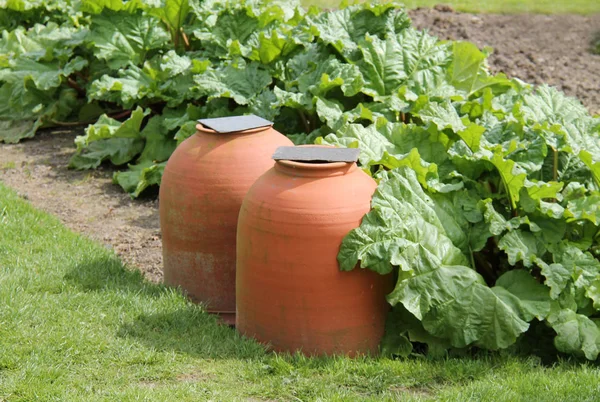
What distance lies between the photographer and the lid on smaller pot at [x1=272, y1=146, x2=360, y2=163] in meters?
4.29

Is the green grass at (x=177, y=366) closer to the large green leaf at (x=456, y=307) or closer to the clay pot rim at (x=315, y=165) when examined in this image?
the large green leaf at (x=456, y=307)

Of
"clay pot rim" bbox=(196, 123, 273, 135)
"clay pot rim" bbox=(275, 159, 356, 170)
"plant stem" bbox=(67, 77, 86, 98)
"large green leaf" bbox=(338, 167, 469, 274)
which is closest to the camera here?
"large green leaf" bbox=(338, 167, 469, 274)

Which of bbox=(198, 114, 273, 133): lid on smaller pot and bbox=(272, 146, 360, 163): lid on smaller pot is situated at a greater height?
bbox=(272, 146, 360, 163): lid on smaller pot

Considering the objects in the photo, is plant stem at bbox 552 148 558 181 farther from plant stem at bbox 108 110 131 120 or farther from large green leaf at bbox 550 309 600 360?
plant stem at bbox 108 110 131 120

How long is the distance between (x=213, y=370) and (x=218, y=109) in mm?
2982

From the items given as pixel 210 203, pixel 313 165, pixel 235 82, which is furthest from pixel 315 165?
pixel 235 82

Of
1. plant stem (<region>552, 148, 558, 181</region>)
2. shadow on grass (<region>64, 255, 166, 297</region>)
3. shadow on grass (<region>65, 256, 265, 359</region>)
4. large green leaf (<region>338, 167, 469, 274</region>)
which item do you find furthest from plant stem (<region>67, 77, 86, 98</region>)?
plant stem (<region>552, 148, 558, 181</region>)

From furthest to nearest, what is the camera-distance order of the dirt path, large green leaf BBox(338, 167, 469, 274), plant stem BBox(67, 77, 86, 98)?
plant stem BBox(67, 77, 86, 98) < the dirt path < large green leaf BBox(338, 167, 469, 274)

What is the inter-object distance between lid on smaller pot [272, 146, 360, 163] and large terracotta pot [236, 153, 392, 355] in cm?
3

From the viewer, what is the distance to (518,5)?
12680mm

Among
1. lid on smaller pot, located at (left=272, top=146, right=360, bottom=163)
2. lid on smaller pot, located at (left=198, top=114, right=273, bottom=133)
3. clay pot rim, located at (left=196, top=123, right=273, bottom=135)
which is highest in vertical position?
lid on smaller pot, located at (left=272, top=146, right=360, bottom=163)

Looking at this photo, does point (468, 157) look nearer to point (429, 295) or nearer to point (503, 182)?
point (503, 182)

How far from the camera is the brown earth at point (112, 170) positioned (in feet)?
20.5

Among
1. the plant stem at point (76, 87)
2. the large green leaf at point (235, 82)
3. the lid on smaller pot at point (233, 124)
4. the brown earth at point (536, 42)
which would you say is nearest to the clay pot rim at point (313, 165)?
the lid on smaller pot at point (233, 124)
